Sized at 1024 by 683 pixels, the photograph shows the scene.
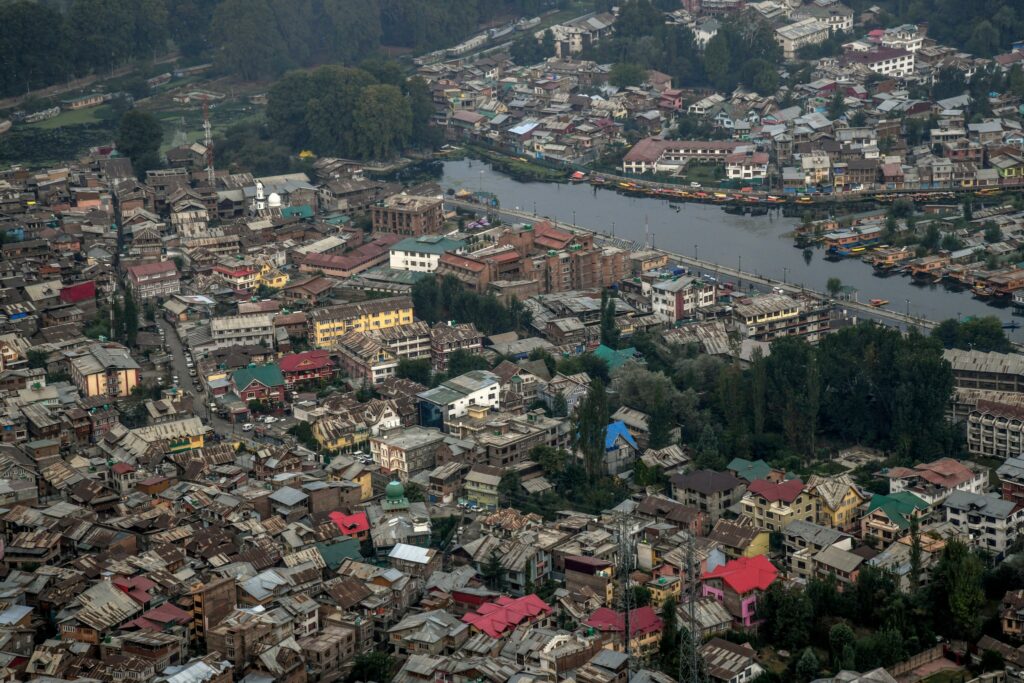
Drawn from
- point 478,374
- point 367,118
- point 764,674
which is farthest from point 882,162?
point 764,674

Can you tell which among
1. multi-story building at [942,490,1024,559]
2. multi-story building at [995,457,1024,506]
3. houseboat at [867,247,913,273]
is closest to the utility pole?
multi-story building at [942,490,1024,559]

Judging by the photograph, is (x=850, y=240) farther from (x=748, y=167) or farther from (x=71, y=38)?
(x=71, y=38)

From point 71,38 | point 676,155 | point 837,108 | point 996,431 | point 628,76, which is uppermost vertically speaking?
point 71,38

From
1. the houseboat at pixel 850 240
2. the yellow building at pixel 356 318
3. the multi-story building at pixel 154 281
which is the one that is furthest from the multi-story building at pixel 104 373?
the houseboat at pixel 850 240

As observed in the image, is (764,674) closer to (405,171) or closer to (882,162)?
(882,162)

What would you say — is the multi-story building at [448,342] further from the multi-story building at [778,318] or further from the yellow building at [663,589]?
the yellow building at [663,589]

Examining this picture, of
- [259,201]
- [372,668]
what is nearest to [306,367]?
[372,668]

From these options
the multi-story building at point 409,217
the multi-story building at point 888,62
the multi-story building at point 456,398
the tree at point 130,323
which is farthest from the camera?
the multi-story building at point 888,62
